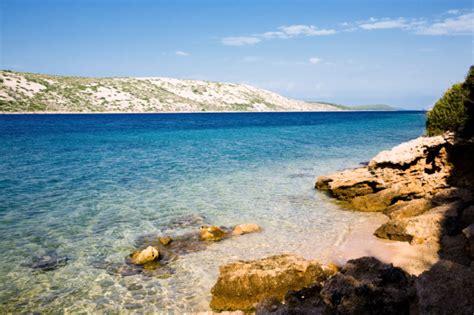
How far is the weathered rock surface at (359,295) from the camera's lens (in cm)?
572

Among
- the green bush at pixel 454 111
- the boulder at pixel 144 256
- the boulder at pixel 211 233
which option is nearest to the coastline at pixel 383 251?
the boulder at pixel 211 233

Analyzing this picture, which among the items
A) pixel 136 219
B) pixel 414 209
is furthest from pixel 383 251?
pixel 136 219

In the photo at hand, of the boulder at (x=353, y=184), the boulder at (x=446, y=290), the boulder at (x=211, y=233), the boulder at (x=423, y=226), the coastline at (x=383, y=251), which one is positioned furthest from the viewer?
the boulder at (x=353, y=184)

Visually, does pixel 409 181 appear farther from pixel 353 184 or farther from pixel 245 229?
pixel 245 229

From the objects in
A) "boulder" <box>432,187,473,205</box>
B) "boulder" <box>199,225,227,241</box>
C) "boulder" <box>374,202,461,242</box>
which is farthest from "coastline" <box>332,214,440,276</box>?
"boulder" <box>199,225,227,241</box>

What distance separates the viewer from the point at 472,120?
15781mm

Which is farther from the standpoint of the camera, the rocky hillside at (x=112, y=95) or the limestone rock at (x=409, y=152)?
the rocky hillside at (x=112, y=95)

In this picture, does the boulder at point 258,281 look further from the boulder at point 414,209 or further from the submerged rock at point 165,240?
the boulder at point 414,209

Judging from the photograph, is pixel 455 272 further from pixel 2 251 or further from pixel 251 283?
pixel 2 251

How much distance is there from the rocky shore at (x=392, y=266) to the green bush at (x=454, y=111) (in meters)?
1.16

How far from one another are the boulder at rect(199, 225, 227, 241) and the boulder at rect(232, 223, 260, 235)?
0.50 metres

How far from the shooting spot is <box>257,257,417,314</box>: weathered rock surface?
5719 mm

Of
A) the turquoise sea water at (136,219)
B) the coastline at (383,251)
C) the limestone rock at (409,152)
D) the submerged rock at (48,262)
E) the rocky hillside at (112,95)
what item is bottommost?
the submerged rock at (48,262)

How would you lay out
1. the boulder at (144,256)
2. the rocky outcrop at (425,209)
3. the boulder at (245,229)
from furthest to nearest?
the boulder at (245,229) < the boulder at (144,256) < the rocky outcrop at (425,209)
